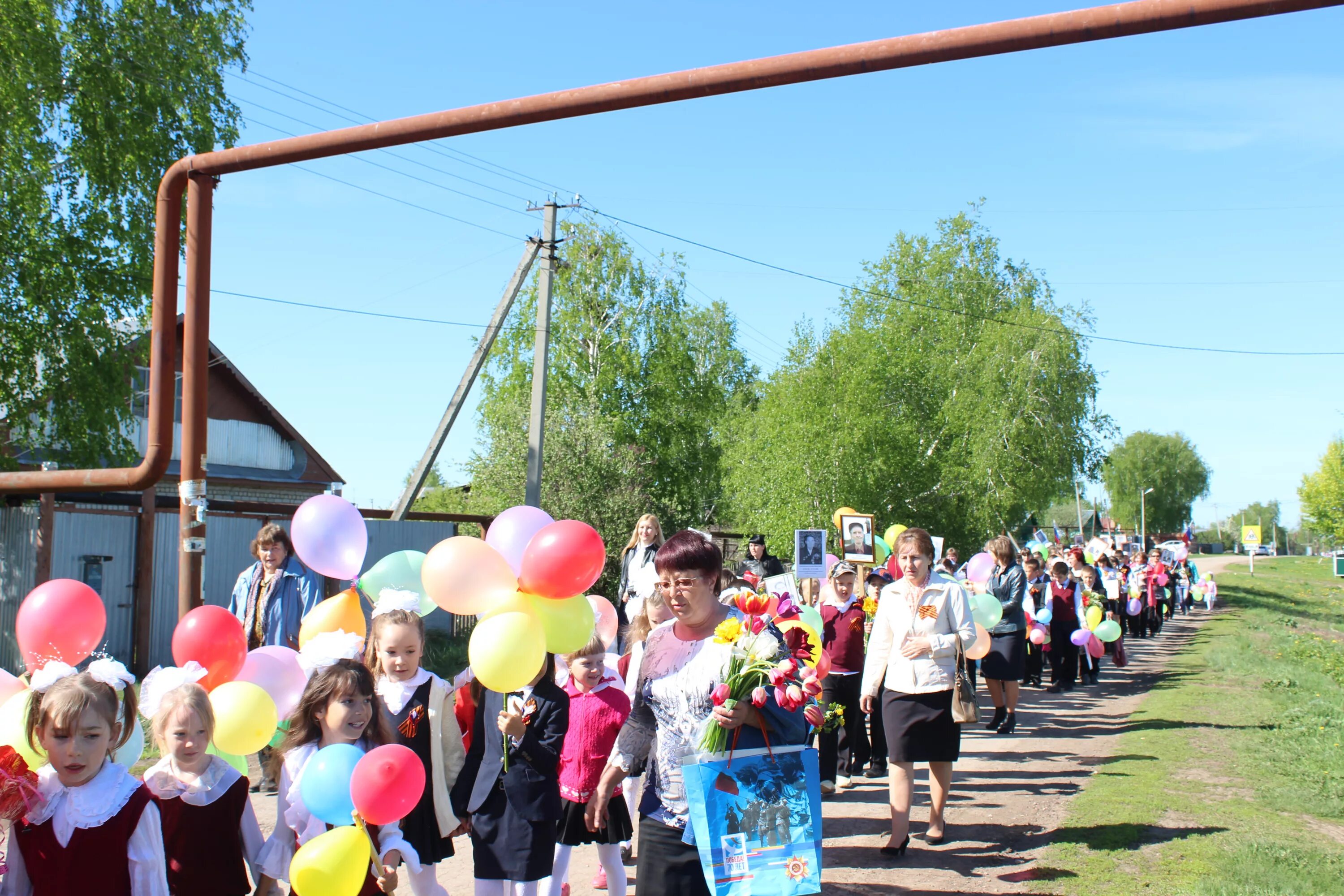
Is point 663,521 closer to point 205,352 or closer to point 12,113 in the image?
point 12,113

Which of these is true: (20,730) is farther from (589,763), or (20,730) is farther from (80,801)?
(589,763)

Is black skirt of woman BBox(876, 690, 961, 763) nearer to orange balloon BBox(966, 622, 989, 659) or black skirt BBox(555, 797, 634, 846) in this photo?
orange balloon BBox(966, 622, 989, 659)

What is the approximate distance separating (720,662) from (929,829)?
3711 millimetres

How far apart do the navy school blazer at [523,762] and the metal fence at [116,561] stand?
29.5 feet

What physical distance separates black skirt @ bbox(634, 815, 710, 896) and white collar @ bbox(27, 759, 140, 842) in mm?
1686

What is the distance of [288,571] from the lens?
7156 millimetres

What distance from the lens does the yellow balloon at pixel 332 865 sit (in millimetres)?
3428

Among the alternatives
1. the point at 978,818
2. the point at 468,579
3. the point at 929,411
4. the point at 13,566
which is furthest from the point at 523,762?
the point at 929,411

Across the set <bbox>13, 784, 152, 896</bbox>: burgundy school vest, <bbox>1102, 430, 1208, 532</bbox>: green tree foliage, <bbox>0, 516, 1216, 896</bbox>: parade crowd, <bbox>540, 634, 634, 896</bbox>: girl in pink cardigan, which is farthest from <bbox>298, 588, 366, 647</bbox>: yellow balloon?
<bbox>1102, 430, 1208, 532</bbox>: green tree foliage

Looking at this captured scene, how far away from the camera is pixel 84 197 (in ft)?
47.4

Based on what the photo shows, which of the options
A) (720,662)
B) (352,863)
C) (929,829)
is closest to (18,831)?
(352,863)

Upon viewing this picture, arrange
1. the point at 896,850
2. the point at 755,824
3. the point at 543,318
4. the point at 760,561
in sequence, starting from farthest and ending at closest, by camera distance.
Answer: the point at 543,318, the point at 760,561, the point at 896,850, the point at 755,824

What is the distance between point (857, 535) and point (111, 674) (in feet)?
32.5

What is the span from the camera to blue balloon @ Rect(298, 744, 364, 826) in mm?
3557
